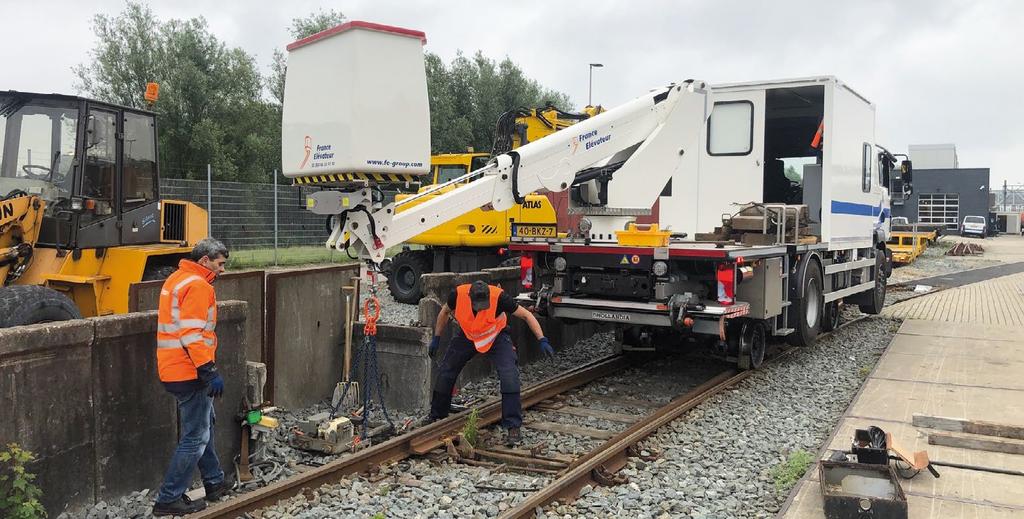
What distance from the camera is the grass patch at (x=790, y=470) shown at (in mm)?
5453

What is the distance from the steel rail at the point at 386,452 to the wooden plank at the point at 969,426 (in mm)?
3360

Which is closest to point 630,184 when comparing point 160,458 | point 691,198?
point 691,198

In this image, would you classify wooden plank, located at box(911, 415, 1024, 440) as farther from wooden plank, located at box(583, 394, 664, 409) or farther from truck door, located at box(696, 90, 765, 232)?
truck door, located at box(696, 90, 765, 232)

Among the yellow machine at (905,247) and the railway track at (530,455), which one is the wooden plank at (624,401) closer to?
the railway track at (530,455)

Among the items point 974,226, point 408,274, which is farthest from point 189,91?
point 974,226

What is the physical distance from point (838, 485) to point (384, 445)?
3178mm

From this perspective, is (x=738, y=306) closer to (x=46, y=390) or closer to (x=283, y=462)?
(x=283, y=462)

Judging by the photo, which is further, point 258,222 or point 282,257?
point 282,257

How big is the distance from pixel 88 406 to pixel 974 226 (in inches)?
2188

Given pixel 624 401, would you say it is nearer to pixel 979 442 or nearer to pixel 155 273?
pixel 979 442

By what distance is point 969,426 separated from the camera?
6625 mm

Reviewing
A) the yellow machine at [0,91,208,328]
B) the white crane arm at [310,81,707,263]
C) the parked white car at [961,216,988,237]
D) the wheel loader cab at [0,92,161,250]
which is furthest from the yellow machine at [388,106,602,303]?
the parked white car at [961,216,988,237]

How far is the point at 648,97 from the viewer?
8.92 meters

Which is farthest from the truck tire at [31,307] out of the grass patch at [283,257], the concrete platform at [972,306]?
the concrete platform at [972,306]
